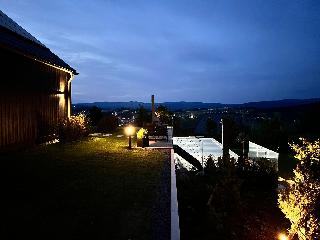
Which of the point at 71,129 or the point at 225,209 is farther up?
the point at 71,129

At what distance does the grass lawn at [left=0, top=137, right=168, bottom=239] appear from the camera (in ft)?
15.7

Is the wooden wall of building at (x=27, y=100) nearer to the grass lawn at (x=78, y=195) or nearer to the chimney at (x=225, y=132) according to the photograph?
the grass lawn at (x=78, y=195)

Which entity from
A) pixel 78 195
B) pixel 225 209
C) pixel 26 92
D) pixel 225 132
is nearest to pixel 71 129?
pixel 26 92

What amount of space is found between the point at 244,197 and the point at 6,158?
24.1 feet

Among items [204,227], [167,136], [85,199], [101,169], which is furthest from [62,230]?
[167,136]

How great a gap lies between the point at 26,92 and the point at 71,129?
3189 mm

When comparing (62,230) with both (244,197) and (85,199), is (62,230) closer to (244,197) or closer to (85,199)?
(85,199)

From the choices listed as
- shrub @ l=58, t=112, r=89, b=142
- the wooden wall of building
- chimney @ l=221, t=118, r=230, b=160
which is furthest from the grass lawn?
shrub @ l=58, t=112, r=89, b=142

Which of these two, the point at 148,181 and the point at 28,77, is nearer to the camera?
the point at 148,181

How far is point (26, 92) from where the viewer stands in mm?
12477

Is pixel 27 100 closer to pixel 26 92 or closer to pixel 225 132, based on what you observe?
pixel 26 92

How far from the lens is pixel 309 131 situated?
38750mm

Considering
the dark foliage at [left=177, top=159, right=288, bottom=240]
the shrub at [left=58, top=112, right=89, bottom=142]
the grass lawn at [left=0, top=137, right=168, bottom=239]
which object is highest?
the shrub at [left=58, top=112, right=89, bottom=142]

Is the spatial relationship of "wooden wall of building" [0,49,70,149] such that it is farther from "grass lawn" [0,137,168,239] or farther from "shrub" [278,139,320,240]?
A: "shrub" [278,139,320,240]
